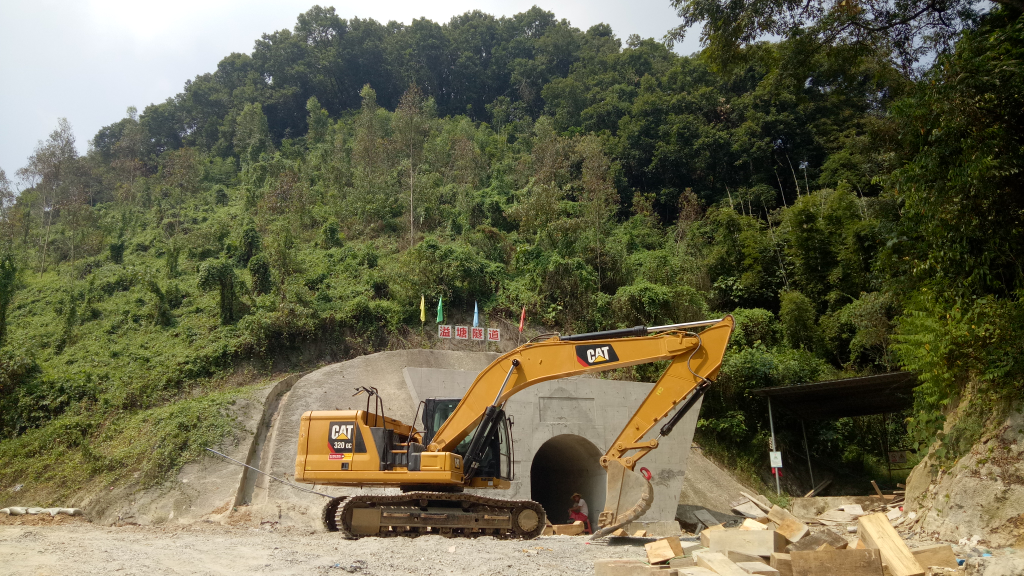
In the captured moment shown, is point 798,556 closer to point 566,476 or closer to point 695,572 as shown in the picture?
point 695,572

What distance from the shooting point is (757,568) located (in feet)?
17.5

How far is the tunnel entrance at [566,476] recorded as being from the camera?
600 inches

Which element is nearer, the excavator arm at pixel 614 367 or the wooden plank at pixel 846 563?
the wooden plank at pixel 846 563

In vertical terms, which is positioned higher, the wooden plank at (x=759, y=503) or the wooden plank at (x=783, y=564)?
the wooden plank at (x=783, y=564)

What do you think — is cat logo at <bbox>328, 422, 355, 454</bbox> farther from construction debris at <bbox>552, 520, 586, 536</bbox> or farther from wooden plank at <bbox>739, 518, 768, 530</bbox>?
wooden plank at <bbox>739, 518, 768, 530</bbox>

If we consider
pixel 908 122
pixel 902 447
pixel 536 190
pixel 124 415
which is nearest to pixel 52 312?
pixel 124 415

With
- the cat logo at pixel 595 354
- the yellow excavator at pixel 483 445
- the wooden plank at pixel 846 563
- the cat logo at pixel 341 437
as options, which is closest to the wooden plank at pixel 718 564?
the wooden plank at pixel 846 563

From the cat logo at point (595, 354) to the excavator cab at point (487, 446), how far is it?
1697 millimetres

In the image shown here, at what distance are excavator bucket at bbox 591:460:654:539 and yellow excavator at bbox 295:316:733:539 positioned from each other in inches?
0.6

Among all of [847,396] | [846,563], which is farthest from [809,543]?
[847,396]

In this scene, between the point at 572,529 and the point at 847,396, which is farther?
the point at 847,396

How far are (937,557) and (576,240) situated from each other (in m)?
19.7

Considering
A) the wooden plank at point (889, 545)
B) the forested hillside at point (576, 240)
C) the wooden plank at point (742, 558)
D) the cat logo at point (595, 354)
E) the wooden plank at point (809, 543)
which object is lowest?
the wooden plank at point (742, 558)

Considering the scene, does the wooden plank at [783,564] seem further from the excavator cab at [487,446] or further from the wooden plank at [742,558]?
the excavator cab at [487,446]
